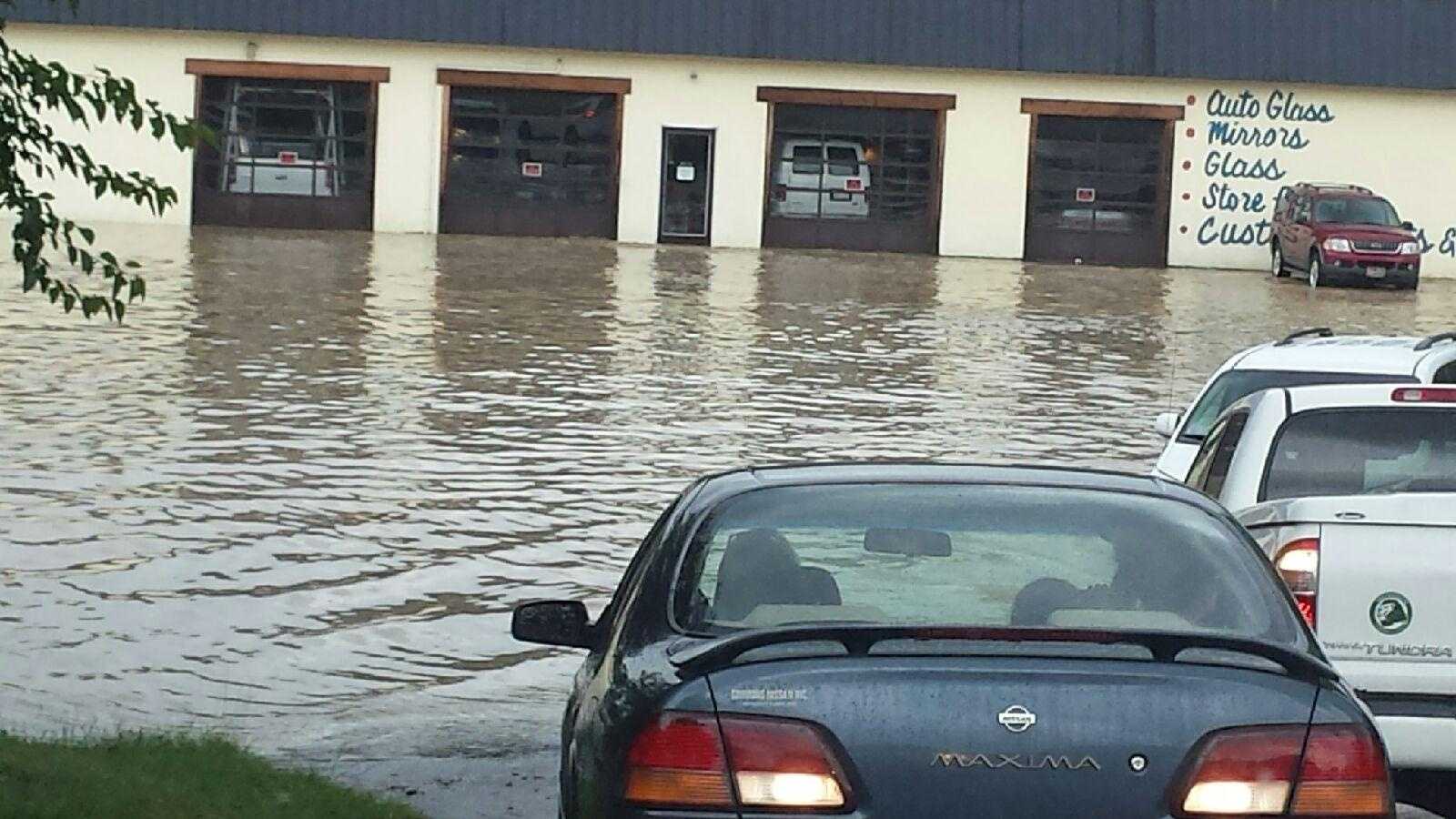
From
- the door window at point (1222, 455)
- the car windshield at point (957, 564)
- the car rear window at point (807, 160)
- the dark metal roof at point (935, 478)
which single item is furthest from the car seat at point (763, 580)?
the car rear window at point (807, 160)

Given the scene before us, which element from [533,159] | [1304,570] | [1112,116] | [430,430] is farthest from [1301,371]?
[533,159]

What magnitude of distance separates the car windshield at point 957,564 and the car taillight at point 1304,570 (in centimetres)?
156

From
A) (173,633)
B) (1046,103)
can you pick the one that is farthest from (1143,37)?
(173,633)

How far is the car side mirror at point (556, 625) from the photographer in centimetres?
691

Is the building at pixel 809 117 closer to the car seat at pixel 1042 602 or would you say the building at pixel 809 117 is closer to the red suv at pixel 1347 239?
the red suv at pixel 1347 239

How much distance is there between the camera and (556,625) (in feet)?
22.7

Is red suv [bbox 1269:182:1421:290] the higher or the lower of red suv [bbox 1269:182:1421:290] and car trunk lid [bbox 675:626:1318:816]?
the higher

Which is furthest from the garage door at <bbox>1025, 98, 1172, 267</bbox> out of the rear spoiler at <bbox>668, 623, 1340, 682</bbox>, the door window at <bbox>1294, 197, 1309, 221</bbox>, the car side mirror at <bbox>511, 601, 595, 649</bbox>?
the rear spoiler at <bbox>668, 623, 1340, 682</bbox>

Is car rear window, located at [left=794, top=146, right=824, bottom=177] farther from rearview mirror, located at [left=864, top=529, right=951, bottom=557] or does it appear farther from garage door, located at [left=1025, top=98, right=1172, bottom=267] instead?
rearview mirror, located at [left=864, top=529, right=951, bottom=557]

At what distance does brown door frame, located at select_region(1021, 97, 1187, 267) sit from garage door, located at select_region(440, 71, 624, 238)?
7.52 m

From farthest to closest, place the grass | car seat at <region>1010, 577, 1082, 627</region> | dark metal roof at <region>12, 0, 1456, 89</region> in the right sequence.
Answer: dark metal roof at <region>12, 0, 1456, 89</region> → the grass → car seat at <region>1010, 577, 1082, 627</region>

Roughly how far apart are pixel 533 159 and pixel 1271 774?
42000mm

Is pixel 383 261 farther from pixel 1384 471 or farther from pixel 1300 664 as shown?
pixel 1300 664

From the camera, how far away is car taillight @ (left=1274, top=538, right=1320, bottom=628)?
25.5 ft
